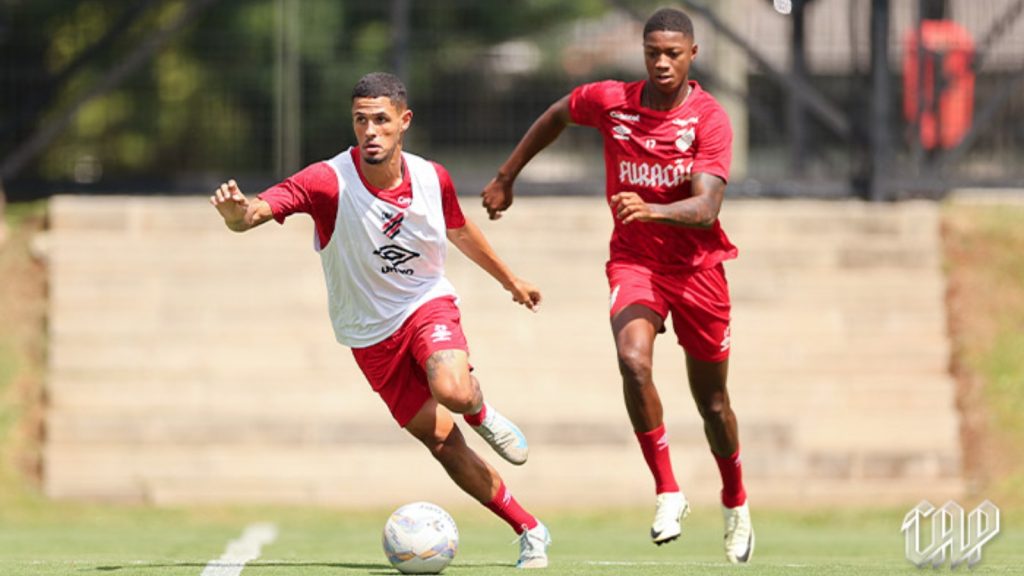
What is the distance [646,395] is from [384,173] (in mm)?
1697

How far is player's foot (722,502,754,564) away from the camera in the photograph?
1031 cm

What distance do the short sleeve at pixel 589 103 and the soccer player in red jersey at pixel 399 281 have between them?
1.05 meters

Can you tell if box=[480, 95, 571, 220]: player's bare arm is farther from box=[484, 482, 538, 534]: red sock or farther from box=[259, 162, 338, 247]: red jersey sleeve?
box=[484, 482, 538, 534]: red sock

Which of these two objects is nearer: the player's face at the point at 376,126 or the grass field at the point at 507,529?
the player's face at the point at 376,126

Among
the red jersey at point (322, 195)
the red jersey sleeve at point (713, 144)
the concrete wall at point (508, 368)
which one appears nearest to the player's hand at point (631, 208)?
the red jersey sleeve at point (713, 144)

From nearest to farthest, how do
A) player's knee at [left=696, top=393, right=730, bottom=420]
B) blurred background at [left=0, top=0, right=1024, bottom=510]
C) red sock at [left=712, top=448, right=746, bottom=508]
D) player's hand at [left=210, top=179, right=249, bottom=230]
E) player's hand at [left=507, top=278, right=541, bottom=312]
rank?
1. player's hand at [left=210, top=179, right=249, bottom=230]
2. player's hand at [left=507, top=278, right=541, bottom=312]
3. player's knee at [left=696, top=393, right=730, bottom=420]
4. red sock at [left=712, top=448, right=746, bottom=508]
5. blurred background at [left=0, top=0, right=1024, bottom=510]

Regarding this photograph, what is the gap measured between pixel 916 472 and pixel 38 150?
8.60 m

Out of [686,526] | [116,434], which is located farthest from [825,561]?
[116,434]

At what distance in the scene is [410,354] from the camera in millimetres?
9359

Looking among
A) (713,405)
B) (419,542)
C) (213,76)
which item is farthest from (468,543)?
(213,76)

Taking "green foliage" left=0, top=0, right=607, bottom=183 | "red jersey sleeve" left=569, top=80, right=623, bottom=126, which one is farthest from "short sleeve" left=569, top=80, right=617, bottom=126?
"green foliage" left=0, top=0, right=607, bottom=183

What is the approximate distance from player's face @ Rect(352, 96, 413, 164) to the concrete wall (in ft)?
20.7

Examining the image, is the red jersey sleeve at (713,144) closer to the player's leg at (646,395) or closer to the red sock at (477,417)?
the player's leg at (646,395)

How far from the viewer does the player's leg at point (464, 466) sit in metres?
9.28
